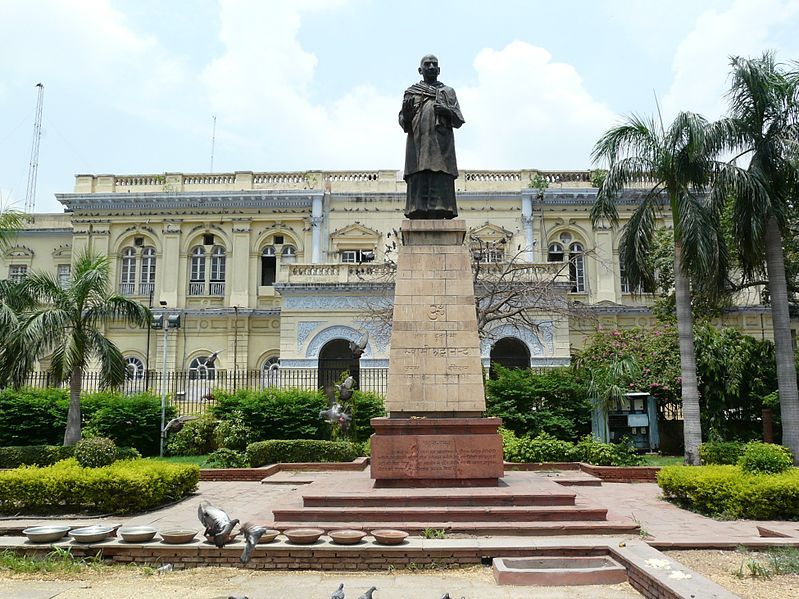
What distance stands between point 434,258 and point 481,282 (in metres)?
11.7

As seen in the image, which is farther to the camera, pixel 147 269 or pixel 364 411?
pixel 147 269

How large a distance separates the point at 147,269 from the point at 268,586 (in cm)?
2704

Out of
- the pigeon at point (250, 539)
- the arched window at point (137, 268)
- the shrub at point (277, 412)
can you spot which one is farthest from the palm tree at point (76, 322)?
the arched window at point (137, 268)

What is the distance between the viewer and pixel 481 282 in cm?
2189

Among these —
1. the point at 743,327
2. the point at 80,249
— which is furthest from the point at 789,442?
the point at 80,249

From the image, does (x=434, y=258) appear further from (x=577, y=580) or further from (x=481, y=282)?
(x=481, y=282)

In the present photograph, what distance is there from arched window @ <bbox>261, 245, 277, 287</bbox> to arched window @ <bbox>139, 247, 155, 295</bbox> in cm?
494

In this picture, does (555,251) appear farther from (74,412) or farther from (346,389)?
(74,412)

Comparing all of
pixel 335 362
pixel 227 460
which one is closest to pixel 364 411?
pixel 227 460

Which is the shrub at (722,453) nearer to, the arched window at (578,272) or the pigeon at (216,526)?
the pigeon at (216,526)

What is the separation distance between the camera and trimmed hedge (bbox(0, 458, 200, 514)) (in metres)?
9.80

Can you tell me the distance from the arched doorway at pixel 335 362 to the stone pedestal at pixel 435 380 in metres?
13.8

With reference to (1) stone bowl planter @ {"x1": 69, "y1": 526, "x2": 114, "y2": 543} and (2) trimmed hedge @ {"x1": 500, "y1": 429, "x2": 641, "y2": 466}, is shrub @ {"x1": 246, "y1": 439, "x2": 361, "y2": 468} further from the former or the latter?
(1) stone bowl planter @ {"x1": 69, "y1": 526, "x2": 114, "y2": 543}

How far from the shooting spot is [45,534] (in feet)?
23.6
